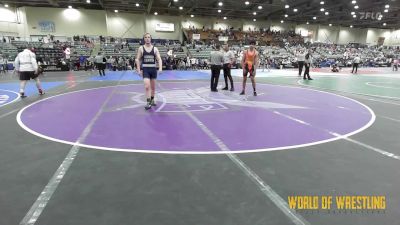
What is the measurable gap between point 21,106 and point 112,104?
235cm

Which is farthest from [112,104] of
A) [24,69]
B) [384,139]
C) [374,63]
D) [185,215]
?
[374,63]

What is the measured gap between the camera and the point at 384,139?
4.66 metres

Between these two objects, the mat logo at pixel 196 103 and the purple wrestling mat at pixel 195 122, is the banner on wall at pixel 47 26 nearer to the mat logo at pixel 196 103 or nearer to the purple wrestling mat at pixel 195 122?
the purple wrestling mat at pixel 195 122

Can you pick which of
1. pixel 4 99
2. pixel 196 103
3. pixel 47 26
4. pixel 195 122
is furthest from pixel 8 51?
pixel 195 122

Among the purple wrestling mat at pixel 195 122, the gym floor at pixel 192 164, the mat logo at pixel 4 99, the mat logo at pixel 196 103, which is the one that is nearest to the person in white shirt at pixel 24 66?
the mat logo at pixel 4 99

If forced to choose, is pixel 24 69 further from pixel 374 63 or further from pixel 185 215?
pixel 374 63

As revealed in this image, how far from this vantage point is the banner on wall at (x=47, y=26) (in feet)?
117

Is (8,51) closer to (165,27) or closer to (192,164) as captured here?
(165,27)

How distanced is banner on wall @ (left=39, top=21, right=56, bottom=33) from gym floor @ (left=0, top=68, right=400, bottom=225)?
1358 inches

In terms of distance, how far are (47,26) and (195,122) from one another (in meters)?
37.6

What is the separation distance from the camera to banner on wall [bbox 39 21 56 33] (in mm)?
35812

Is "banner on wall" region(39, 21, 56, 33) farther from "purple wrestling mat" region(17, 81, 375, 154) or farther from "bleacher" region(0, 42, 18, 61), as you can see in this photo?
"purple wrestling mat" region(17, 81, 375, 154)

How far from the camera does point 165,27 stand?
41594mm

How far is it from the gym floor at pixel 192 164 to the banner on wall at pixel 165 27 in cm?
3664
